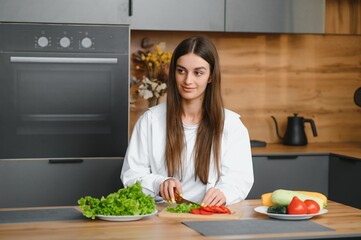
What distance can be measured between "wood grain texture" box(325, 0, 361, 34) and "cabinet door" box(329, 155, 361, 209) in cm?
104

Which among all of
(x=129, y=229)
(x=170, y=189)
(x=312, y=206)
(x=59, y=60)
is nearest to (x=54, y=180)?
(x=59, y=60)

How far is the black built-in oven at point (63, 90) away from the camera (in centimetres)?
397

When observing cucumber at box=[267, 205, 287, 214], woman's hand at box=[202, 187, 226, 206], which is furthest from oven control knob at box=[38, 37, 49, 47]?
cucumber at box=[267, 205, 287, 214]

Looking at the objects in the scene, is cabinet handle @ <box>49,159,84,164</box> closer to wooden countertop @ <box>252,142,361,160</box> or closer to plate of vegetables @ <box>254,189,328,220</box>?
wooden countertop @ <box>252,142,361,160</box>

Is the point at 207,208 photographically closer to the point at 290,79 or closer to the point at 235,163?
the point at 235,163

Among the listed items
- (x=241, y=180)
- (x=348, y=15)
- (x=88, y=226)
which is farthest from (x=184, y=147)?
(x=348, y=15)

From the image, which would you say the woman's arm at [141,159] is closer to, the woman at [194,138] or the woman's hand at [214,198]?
the woman at [194,138]

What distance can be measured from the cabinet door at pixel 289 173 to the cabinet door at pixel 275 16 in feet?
2.59

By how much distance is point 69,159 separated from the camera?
158 inches

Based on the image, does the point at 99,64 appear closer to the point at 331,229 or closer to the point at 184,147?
the point at 184,147

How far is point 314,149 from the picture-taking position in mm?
4520

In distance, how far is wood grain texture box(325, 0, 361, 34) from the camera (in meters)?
4.92

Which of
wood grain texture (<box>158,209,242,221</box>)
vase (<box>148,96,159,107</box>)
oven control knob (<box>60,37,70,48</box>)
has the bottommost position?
wood grain texture (<box>158,209,242,221</box>)

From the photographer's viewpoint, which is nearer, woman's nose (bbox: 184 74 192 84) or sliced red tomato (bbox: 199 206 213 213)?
sliced red tomato (bbox: 199 206 213 213)
